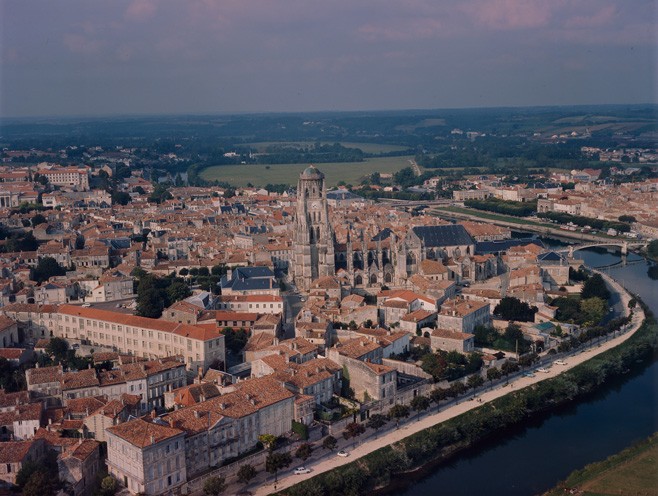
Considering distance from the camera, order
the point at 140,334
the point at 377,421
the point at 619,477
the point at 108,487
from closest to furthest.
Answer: the point at 108,487
the point at 619,477
the point at 377,421
the point at 140,334

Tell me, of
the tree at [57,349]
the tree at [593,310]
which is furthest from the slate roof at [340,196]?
the tree at [57,349]

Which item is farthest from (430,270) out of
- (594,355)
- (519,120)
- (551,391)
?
(519,120)

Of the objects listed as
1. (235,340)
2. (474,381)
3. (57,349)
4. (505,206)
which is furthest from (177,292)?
(505,206)

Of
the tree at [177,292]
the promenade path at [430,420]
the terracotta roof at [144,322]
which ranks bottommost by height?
the promenade path at [430,420]

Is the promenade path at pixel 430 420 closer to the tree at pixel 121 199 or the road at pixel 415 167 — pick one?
the tree at pixel 121 199

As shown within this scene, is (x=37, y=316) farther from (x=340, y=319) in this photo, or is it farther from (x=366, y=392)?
(x=366, y=392)

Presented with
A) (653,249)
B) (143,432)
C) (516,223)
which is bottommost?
(516,223)

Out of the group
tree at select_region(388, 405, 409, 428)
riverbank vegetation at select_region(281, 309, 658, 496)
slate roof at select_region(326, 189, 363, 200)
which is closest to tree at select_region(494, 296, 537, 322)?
riverbank vegetation at select_region(281, 309, 658, 496)

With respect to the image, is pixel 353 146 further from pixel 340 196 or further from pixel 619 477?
pixel 619 477
